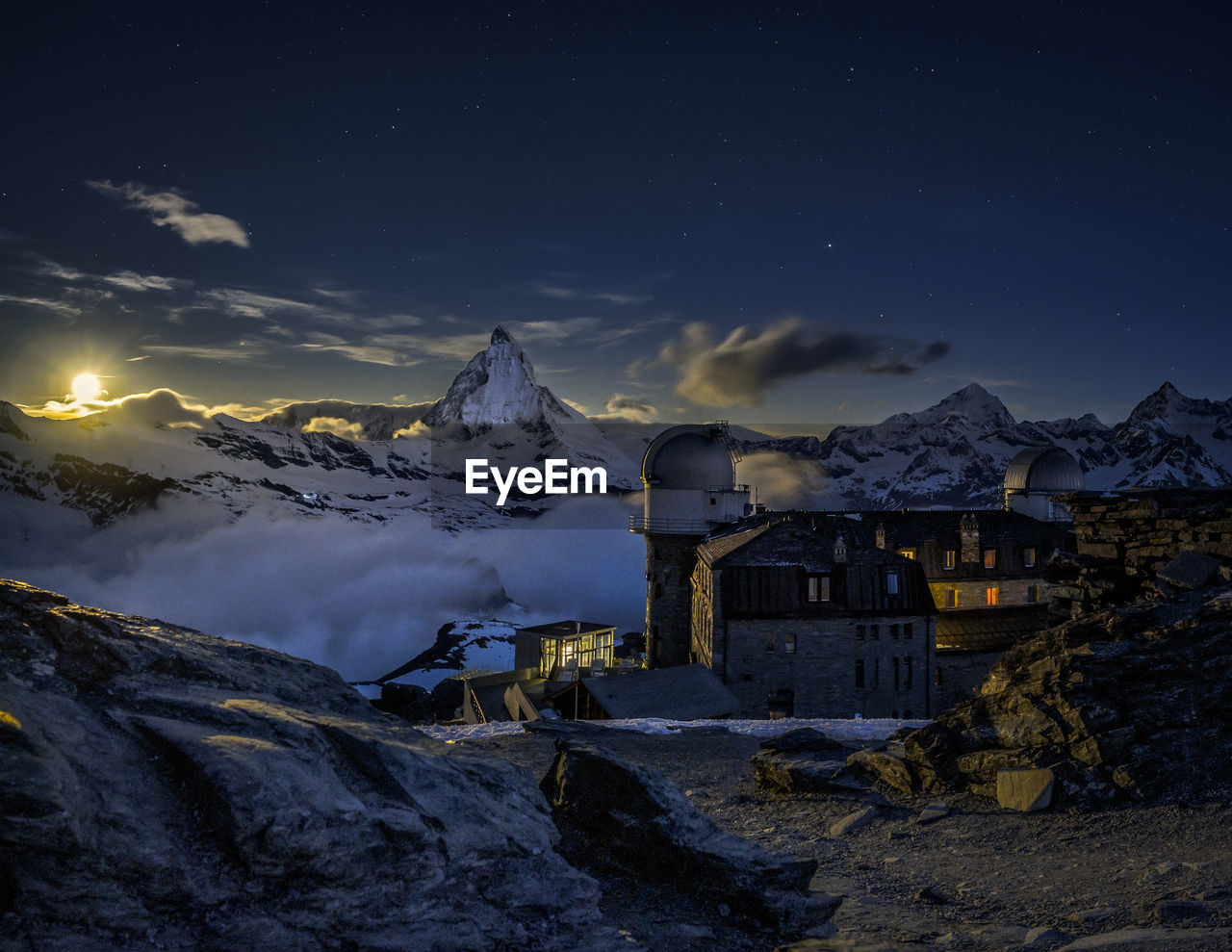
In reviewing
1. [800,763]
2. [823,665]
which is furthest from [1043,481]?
[800,763]

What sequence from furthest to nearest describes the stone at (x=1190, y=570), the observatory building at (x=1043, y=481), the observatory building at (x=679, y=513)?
the observatory building at (x=1043, y=481), the observatory building at (x=679, y=513), the stone at (x=1190, y=570)

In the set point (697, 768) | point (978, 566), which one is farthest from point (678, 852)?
point (978, 566)

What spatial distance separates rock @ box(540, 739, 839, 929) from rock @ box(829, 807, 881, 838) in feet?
13.0

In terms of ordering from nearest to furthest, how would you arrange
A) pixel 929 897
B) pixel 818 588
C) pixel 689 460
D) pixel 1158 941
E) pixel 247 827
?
pixel 247 827, pixel 1158 941, pixel 929 897, pixel 818 588, pixel 689 460

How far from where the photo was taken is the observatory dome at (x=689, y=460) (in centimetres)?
5166

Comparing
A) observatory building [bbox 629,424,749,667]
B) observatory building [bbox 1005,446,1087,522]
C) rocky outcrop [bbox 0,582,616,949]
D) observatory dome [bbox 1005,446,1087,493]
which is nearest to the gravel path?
rocky outcrop [bbox 0,582,616,949]

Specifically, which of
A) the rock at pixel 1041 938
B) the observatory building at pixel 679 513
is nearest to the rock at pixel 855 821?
the rock at pixel 1041 938

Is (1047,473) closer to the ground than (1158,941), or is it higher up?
higher up

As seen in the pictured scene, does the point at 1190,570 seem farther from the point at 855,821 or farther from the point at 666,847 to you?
the point at 666,847

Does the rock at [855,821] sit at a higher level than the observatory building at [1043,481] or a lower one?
lower

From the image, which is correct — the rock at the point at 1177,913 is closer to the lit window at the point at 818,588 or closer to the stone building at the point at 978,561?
the lit window at the point at 818,588

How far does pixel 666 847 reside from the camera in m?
7.59

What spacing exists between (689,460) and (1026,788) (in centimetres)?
4111

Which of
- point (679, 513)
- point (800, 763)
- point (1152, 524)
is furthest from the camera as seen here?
point (679, 513)
